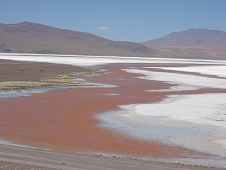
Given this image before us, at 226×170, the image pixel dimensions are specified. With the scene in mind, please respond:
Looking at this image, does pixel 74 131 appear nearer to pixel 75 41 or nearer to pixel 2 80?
pixel 2 80

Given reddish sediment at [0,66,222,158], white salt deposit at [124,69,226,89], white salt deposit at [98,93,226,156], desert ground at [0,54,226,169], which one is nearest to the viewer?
desert ground at [0,54,226,169]

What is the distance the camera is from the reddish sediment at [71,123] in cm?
1200

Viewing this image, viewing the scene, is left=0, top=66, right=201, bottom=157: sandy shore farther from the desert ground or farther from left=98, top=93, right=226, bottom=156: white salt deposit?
left=98, top=93, right=226, bottom=156: white salt deposit

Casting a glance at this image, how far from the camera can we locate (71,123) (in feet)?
51.2

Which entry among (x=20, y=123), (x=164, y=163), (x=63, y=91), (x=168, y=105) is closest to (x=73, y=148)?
(x=164, y=163)

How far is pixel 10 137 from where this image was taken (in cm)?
1273

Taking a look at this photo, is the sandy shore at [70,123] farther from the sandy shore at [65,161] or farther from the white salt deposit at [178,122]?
the sandy shore at [65,161]

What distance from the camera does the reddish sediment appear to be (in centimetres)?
1200

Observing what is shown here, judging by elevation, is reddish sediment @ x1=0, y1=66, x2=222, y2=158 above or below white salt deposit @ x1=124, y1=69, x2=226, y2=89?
above

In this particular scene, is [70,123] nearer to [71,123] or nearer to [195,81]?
[71,123]

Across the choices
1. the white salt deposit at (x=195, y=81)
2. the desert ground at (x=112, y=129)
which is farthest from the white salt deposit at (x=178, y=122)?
the white salt deposit at (x=195, y=81)

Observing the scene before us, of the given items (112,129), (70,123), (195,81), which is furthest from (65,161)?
(195,81)

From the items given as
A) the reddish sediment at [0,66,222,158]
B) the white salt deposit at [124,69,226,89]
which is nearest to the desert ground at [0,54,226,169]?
the reddish sediment at [0,66,222,158]

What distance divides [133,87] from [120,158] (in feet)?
63.9
